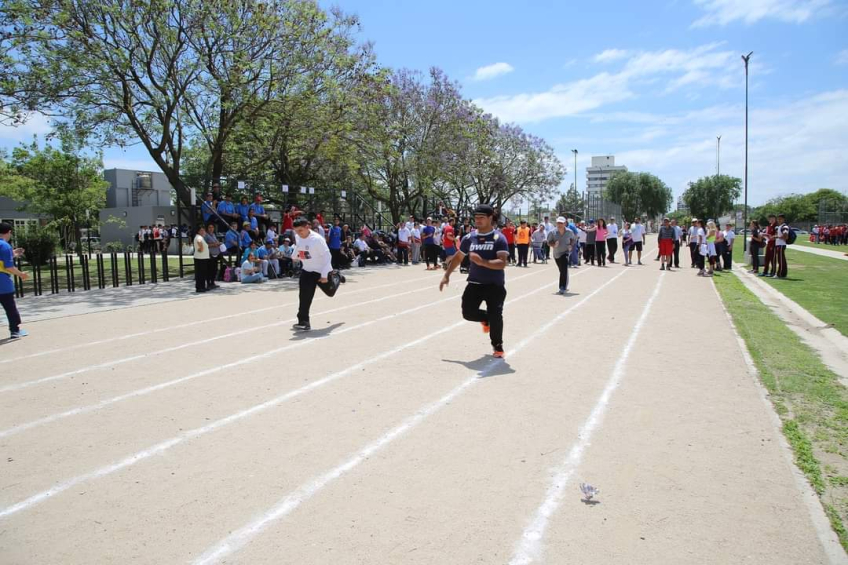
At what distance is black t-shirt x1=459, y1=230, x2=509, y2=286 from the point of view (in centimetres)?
745

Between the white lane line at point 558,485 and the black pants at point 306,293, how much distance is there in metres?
4.88

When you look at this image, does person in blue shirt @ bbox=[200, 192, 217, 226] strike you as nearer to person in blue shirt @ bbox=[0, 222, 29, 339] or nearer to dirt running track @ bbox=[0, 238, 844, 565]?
person in blue shirt @ bbox=[0, 222, 29, 339]

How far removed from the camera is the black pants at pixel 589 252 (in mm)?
24523

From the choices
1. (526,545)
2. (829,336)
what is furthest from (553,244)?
(526,545)

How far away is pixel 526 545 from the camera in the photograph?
10.2 ft

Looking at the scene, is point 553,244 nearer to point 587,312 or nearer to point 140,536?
point 587,312

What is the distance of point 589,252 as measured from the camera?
81.4 feet

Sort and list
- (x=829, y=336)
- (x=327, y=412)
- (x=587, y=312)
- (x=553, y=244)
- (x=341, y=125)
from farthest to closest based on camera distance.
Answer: (x=341, y=125)
(x=553, y=244)
(x=587, y=312)
(x=829, y=336)
(x=327, y=412)

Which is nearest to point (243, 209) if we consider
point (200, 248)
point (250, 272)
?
point (250, 272)

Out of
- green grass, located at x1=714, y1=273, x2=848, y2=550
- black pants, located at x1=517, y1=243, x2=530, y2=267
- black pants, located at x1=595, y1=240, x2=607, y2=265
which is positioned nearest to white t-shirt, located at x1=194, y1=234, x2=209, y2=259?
green grass, located at x1=714, y1=273, x2=848, y2=550

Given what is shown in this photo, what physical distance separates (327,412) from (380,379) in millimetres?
1180

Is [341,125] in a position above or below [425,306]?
above

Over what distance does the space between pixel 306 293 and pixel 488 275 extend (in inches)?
133

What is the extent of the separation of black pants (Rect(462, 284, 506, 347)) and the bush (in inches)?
828
